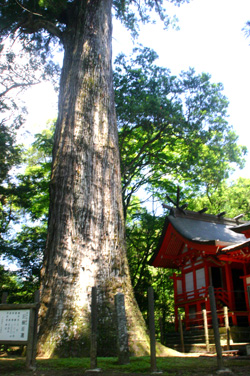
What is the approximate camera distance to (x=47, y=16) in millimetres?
9797

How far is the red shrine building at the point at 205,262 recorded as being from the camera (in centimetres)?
1040

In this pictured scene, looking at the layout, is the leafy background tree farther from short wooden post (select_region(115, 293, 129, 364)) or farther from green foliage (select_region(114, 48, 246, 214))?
short wooden post (select_region(115, 293, 129, 364))

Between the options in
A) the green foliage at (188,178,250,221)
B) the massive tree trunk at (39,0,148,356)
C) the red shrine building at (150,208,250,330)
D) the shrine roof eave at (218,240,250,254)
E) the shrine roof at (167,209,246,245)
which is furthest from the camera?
the green foliage at (188,178,250,221)

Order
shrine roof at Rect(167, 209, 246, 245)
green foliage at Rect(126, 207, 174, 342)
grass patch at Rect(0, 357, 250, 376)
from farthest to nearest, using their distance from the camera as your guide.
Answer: green foliage at Rect(126, 207, 174, 342) → shrine roof at Rect(167, 209, 246, 245) → grass patch at Rect(0, 357, 250, 376)

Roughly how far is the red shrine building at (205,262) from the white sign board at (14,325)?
21.3ft

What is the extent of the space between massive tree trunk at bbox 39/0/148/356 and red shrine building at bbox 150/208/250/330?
15.5 ft

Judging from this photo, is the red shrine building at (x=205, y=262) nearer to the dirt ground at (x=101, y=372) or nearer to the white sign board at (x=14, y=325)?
the dirt ground at (x=101, y=372)

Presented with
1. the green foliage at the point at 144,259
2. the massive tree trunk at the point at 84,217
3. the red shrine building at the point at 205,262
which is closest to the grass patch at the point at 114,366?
the massive tree trunk at the point at 84,217

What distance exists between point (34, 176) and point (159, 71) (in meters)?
7.51

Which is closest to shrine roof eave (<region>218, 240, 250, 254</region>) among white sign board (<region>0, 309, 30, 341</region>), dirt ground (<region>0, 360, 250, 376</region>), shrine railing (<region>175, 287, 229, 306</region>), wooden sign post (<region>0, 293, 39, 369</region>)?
shrine railing (<region>175, 287, 229, 306</region>)

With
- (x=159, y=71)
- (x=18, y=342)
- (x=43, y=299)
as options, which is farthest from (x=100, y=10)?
(x=18, y=342)

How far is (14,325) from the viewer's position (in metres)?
3.80

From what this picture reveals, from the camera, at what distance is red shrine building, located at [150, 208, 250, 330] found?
1040cm

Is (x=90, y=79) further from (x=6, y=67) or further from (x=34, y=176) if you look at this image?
(x=34, y=176)
